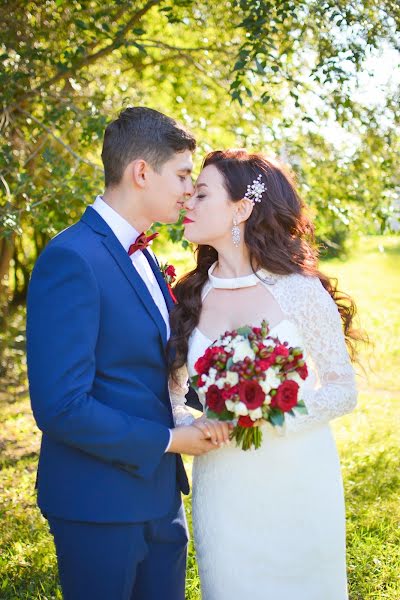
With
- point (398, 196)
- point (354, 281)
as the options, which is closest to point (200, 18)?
point (398, 196)

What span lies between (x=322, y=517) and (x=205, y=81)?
6.05 metres

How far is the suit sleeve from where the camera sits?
239 centimetres

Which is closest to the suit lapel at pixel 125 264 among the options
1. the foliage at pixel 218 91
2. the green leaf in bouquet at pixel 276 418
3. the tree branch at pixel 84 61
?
the green leaf in bouquet at pixel 276 418

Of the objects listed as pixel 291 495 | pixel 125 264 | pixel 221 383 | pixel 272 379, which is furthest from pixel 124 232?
pixel 291 495

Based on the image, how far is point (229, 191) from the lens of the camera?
3170 mm

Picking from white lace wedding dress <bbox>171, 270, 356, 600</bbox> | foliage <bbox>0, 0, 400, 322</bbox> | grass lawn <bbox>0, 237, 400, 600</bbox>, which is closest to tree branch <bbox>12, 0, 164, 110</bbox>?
foliage <bbox>0, 0, 400, 322</bbox>

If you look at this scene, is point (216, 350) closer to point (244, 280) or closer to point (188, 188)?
point (244, 280)

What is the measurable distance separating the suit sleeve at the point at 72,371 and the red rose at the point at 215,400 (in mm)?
200

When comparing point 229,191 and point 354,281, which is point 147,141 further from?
point 354,281

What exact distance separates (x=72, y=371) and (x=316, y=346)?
1048 mm

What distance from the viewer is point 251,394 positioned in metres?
2.50

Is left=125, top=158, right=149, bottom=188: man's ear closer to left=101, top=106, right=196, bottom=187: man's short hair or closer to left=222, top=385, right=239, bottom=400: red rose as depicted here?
left=101, top=106, right=196, bottom=187: man's short hair

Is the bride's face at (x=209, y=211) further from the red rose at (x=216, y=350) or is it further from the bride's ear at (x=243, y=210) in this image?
the red rose at (x=216, y=350)

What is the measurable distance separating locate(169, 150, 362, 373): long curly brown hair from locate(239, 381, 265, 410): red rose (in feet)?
1.95
